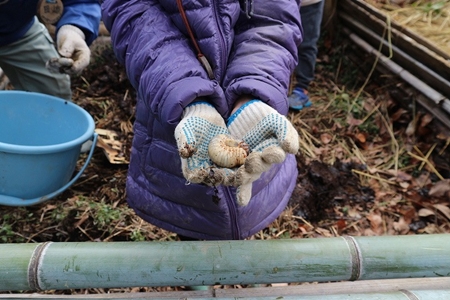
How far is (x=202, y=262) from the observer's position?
1.16 metres

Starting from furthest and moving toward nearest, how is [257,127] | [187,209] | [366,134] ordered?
[366,134], [187,209], [257,127]

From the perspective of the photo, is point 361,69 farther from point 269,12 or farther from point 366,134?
point 269,12

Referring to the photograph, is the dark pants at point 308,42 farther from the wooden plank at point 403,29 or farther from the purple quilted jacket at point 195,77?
the purple quilted jacket at point 195,77

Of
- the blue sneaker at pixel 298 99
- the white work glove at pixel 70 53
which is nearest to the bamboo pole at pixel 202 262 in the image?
the white work glove at pixel 70 53

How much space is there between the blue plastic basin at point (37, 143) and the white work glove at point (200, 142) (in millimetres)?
1031

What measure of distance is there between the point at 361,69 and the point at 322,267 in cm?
263

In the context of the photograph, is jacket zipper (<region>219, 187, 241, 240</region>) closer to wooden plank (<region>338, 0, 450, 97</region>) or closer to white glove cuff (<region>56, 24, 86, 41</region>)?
white glove cuff (<region>56, 24, 86, 41</region>)

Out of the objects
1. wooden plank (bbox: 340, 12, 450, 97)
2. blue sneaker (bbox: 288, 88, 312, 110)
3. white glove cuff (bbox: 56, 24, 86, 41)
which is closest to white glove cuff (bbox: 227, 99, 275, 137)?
white glove cuff (bbox: 56, 24, 86, 41)

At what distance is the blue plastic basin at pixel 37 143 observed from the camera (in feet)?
6.06

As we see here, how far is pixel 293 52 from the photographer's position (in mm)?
1241

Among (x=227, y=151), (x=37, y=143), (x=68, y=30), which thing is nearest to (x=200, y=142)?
(x=227, y=151)

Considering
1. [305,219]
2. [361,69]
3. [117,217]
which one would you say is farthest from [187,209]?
[361,69]

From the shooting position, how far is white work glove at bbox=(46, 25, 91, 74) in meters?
2.03

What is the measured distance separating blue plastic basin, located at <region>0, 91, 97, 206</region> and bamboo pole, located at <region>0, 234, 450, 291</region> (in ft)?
2.44
